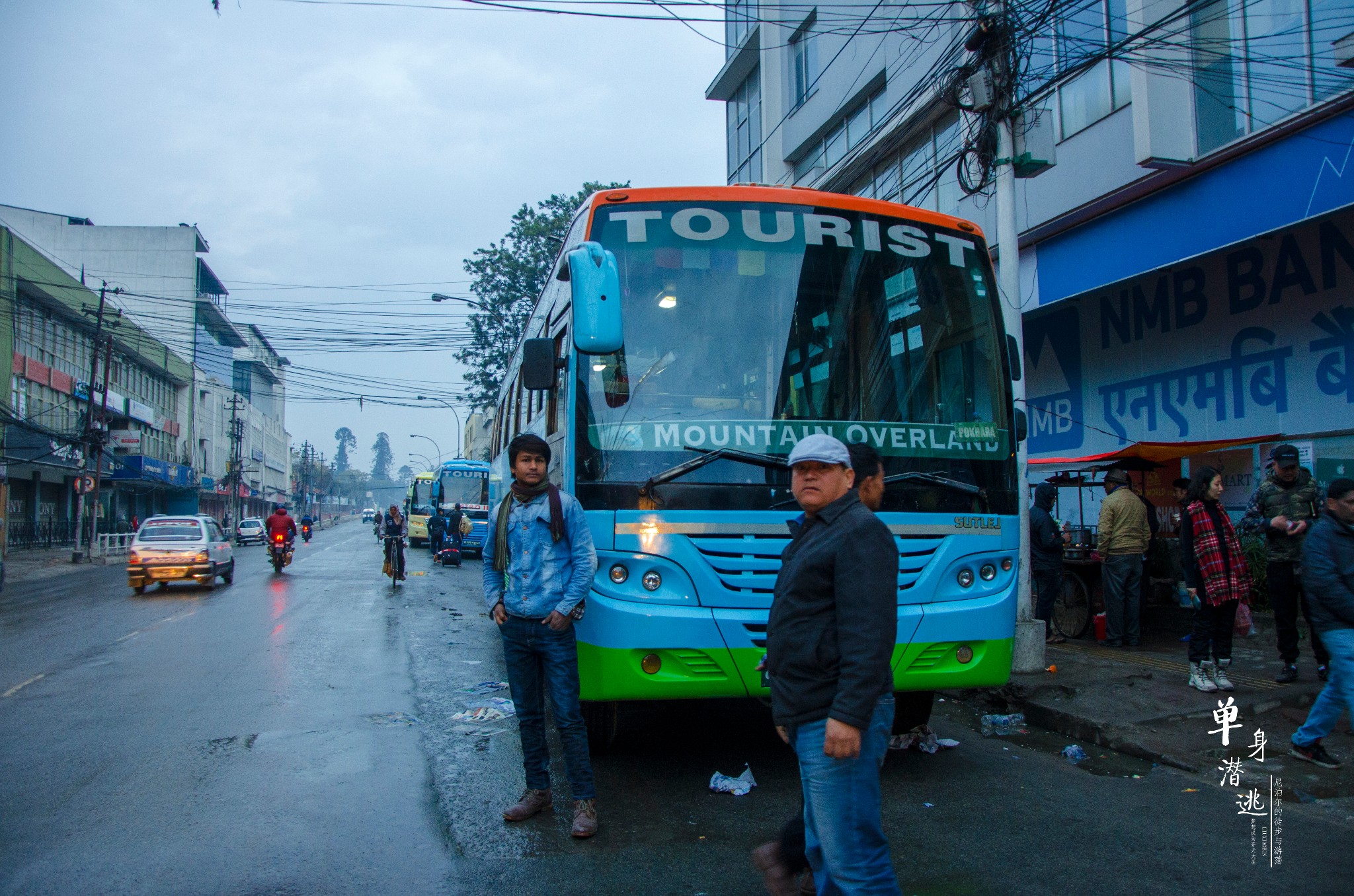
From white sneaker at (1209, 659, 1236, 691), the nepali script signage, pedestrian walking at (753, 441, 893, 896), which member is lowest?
white sneaker at (1209, 659, 1236, 691)

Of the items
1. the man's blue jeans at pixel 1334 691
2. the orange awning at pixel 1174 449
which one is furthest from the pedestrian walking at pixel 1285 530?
the orange awning at pixel 1174 449

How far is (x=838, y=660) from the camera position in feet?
9.28

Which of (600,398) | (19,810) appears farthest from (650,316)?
(19,810)

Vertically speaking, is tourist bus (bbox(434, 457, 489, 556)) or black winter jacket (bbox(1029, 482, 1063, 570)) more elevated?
tourist bus (bbox(434, 457, 489, 556))

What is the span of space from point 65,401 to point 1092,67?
42272 millimetres

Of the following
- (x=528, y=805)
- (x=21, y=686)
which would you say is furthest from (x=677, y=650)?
(x=21, y=686)

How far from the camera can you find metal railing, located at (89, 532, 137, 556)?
32.8 metres

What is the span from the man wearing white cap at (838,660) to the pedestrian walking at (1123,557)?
7.69 meters

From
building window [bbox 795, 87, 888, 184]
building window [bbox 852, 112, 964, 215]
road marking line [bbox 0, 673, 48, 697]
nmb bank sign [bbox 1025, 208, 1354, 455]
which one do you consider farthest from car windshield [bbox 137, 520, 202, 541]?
nmb bank sign [bbox 1025, 208, 1354, 455]

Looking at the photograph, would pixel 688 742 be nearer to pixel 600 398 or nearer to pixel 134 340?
pixel 600 398

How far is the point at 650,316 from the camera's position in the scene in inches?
209

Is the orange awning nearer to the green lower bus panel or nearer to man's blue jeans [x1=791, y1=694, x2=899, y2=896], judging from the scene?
the green lower bus panel

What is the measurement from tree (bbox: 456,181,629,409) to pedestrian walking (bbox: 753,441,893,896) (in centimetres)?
3747

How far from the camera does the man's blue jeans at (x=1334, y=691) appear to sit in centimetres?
486
